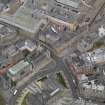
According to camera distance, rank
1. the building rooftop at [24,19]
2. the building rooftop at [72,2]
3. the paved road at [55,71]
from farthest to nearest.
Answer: the building rooftop at [72,2] → the building rooftop at [24,19] → the paved road at [55,71]

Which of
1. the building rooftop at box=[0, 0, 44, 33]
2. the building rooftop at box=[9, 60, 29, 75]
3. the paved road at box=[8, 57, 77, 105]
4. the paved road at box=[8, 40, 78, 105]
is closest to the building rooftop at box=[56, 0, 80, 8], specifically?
the building rooftop at box=[0, 0, 44, 33]

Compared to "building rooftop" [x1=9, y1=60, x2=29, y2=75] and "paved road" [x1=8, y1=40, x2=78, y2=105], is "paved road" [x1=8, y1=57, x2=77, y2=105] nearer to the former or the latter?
"paved road" [x1=8, y1=40, x2=78, y2=105]

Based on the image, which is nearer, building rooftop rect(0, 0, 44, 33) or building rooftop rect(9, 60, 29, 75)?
building rooftop rect(9, 60, 29, 75)

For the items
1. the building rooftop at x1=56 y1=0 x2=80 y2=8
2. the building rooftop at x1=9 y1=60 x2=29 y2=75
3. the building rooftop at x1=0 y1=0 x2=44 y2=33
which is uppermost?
the building rooftop at x1=56 y1=0 x2=80 y2=8

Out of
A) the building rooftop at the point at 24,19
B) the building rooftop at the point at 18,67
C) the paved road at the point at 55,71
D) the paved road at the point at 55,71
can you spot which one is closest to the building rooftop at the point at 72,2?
the building rooftop at the point at 24,19

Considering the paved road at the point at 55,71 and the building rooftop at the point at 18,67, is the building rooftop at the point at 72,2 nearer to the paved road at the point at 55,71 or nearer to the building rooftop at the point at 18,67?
the paved road at the point at 55,71

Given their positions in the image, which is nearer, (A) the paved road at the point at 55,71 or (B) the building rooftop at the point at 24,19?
(A) the paved road at the point at 55,71

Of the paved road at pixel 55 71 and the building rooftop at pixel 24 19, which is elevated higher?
the building rooftop at pixel 24 19

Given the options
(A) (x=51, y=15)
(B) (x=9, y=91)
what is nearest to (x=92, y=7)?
(A) (x=51, y=15)

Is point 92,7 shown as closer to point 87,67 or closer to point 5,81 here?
point 87,67

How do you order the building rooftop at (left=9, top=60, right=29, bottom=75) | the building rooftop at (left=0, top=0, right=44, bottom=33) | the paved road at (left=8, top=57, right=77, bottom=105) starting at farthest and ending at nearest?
the building rooftop at (left=0, top=0, right=44, bottom=33) → the building rooftop at (left=9, top=60, right=29, bottom=75) → the paved road at (left=8, top=57, right=77, bottom=105)

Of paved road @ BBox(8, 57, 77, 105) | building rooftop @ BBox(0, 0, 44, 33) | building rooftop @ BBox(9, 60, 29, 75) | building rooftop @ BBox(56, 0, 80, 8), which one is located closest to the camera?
paved road @ BBox(8, 57, 77, 105)
